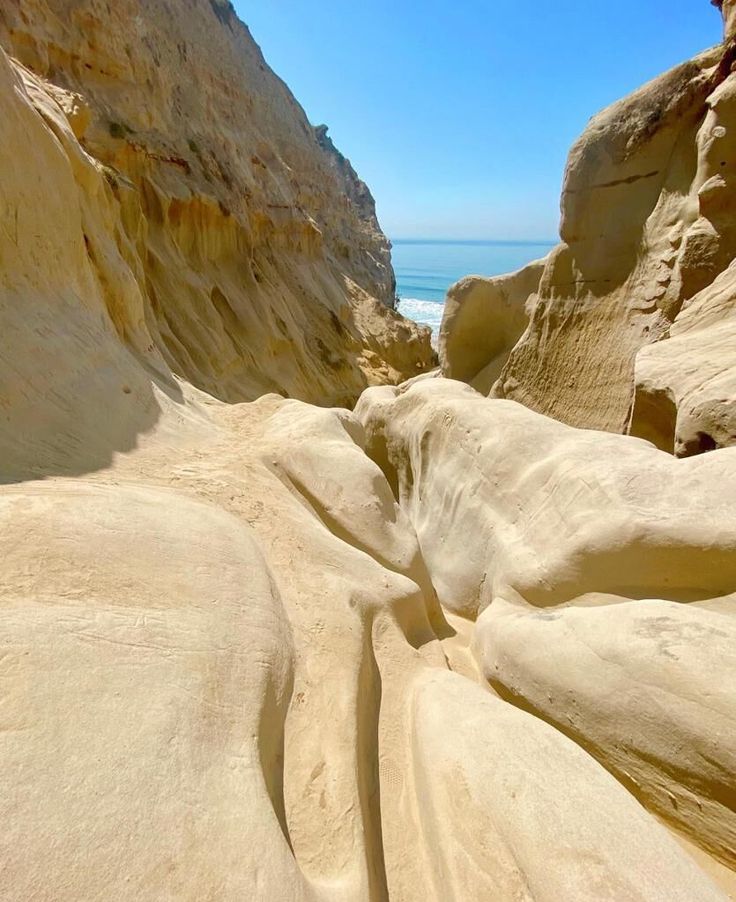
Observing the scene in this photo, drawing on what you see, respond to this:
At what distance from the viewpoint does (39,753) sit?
3.44 feet

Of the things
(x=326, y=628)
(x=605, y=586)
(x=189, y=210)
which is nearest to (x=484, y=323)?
(x=605, y=586)

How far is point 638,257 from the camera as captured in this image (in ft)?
15.6

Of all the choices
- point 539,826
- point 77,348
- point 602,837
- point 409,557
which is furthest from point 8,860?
point 77,348

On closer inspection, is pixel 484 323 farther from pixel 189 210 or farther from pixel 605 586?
pixel 189 210

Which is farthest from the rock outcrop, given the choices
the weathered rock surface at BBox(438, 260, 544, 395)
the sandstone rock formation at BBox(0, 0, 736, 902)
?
the weathered rock surface at BBox(438, 260, 544, 395)

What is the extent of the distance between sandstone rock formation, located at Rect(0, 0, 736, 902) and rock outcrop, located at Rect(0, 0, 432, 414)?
103 millimetres

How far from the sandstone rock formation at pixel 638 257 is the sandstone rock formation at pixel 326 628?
52 centimetres

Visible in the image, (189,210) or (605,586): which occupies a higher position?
(189,210)

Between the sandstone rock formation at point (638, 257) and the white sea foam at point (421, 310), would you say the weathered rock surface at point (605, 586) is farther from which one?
the white sea foam at point (421, 310)

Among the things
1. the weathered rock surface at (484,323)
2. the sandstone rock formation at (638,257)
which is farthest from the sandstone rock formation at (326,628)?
the weathered rock surface at (484,323)

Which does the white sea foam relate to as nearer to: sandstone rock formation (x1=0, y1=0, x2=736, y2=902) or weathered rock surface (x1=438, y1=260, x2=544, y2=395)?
weathered rock surface (x1=438, y1=260, x2=544, y2=395)

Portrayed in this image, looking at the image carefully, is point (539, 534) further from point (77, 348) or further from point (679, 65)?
point (679, 65)

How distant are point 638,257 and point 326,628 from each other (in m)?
4.45

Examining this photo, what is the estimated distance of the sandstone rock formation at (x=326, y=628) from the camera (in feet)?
3.72
